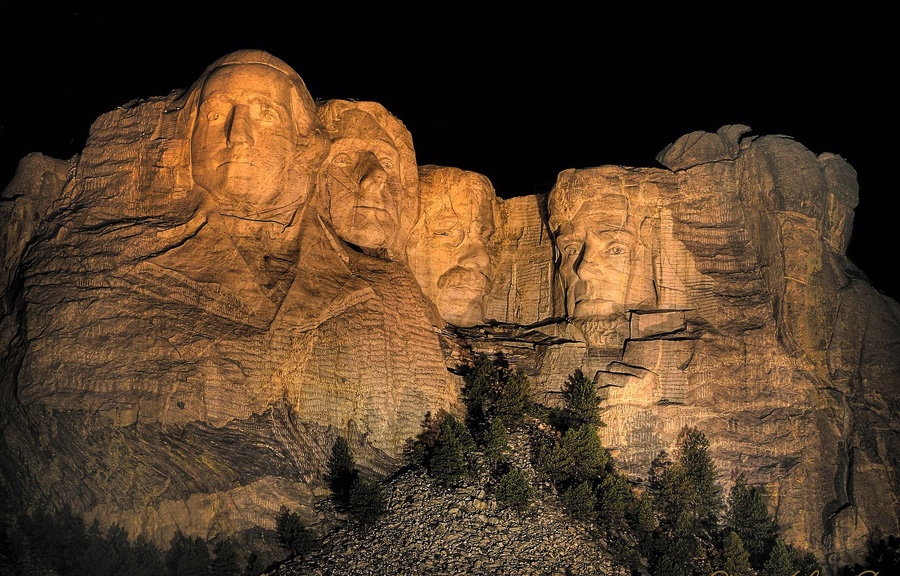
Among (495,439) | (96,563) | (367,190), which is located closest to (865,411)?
(495,439)

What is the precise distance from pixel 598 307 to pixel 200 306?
9196 millimetres

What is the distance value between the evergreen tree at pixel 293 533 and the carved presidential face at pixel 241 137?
21.0ft

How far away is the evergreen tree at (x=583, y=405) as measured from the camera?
31000mm

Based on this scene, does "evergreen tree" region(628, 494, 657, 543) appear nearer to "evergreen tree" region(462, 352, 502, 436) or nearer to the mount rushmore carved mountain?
the mount rushmore carved mountain

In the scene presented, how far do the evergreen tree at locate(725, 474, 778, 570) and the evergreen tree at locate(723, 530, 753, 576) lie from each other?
1.00 metres

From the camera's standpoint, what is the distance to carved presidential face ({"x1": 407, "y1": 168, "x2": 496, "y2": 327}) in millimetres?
34438

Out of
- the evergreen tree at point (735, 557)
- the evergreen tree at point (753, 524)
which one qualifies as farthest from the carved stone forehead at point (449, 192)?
the evergreen tree at point (735, 557)

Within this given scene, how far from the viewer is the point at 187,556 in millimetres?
27797

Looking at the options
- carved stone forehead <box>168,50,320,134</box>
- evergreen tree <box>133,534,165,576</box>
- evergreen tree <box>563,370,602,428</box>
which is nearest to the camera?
evergreen tree <box>133,534,165,576</box>

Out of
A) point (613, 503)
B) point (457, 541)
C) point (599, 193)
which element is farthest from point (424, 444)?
point (599, 193)

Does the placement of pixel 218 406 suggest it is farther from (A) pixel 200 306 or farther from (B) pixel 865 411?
(B) pixel 865 411

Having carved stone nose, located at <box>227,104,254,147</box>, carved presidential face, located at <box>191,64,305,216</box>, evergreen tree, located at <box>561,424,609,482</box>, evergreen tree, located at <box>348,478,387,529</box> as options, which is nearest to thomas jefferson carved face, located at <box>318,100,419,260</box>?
carved presidential face, located at <box>191,64,305,216</box>

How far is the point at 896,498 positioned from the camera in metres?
30.2

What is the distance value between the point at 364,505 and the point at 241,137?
7.85 m
